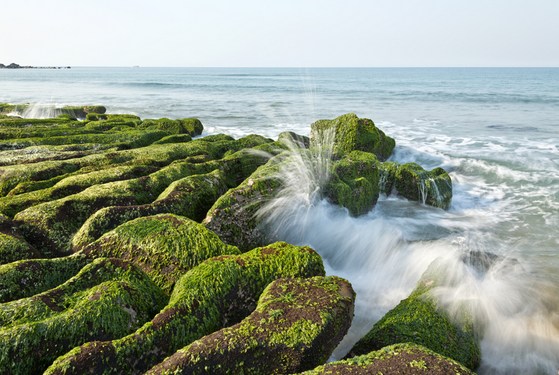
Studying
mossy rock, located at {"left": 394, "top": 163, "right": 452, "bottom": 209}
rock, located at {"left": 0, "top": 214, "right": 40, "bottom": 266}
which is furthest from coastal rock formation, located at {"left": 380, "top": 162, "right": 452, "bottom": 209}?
rock, located at {"left": 0, "top": 214, "right": 40, "bottom": 266}

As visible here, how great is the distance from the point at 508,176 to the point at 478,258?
8309 millimetres

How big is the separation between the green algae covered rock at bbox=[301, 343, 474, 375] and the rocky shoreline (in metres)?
0.01

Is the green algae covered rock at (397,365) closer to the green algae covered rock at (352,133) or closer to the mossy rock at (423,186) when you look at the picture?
the mossy rock at (423,186)

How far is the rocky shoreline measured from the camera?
3.08m

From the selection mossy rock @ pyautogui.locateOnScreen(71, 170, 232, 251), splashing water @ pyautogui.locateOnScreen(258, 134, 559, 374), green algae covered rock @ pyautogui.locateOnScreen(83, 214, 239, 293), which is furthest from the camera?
mossy rock @ pyautogui.locateOnScreen(71, 170, 232, 251)

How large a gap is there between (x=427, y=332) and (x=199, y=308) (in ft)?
8.07

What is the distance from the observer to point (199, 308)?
3688 mm

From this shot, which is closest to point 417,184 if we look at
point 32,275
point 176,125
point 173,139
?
point 173,139

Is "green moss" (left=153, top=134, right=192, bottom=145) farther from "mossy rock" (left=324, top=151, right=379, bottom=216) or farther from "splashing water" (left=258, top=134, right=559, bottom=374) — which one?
"mossy rock" (left=324, top=151, right=379, bottom=216)

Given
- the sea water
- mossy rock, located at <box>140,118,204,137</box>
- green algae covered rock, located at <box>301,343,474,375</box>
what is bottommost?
the sea water

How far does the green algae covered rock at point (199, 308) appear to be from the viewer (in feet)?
9.88

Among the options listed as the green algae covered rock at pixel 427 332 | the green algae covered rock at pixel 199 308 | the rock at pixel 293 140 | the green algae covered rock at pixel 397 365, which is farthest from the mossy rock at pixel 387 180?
the green algae covered rock at pixel 397 365

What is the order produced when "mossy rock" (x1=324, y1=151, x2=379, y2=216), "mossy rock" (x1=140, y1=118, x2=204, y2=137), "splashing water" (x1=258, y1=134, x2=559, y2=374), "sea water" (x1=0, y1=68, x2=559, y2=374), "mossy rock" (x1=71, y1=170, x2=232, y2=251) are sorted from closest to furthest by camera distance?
"splashing water" (x1=258, y1=134, x2=559, y2=374)
"sea water" (x1=0, y1=68, x2=559, y2=374)
"mossy rock" (x1=71, y1=170, x2=232, y2=251)
"mossy rock" (x1=324, y1=151, x2=379, y2=216)
"mossy rock" (x1=140, y1=118, x2=204, y2=137)

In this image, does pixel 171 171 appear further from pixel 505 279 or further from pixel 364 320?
pixel 505 279
